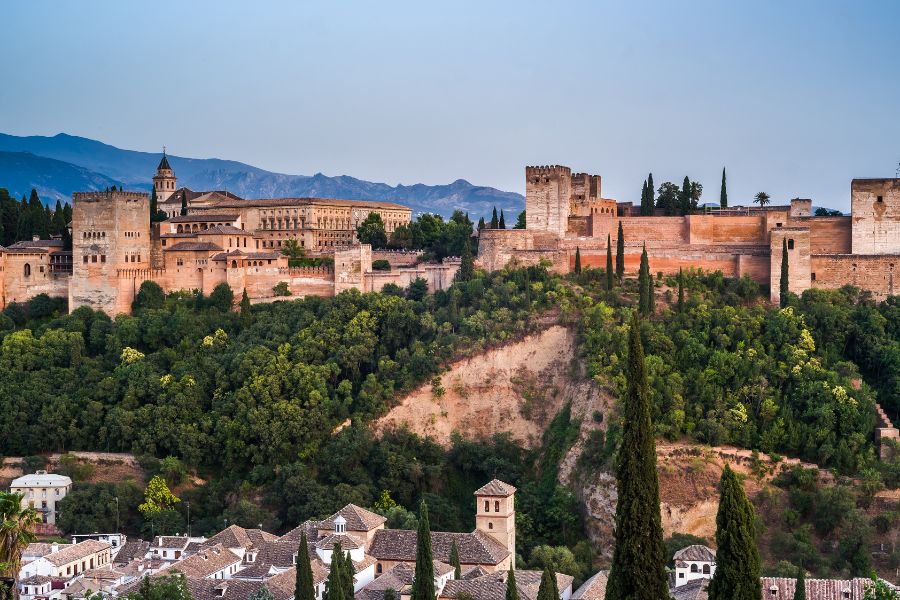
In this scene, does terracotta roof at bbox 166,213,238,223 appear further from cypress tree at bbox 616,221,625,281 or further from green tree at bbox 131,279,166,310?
cypress tree at bbox 616,221,625,281

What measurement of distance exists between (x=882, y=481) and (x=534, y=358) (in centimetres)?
1205

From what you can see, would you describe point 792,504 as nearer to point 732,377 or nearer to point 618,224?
point 732,377

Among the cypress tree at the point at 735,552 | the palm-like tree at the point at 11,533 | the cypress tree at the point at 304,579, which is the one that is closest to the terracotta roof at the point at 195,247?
the cypress tree at the point at 304,579

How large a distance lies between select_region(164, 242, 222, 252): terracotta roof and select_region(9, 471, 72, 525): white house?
12.2m

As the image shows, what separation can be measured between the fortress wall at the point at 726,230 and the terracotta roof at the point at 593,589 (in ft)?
55.7

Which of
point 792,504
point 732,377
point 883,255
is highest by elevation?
point 883,255

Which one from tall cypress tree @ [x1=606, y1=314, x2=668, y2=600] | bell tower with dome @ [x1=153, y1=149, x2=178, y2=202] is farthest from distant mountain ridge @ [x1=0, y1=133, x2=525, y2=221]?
tall cypress tree @ [x1=606, y1=314, x2=668, y2=600]

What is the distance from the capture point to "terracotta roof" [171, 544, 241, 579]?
3375 centimetres

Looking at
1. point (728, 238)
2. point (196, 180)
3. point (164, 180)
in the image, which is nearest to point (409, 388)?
point (728, 238)

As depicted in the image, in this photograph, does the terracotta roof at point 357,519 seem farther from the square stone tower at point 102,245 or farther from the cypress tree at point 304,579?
the square stone tower at point 102,245

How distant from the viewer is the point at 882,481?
37.4m

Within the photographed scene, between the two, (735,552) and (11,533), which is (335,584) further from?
(735,552)

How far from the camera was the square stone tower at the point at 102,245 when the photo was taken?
51.6 metres

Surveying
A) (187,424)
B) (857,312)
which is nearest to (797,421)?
(857,312)
